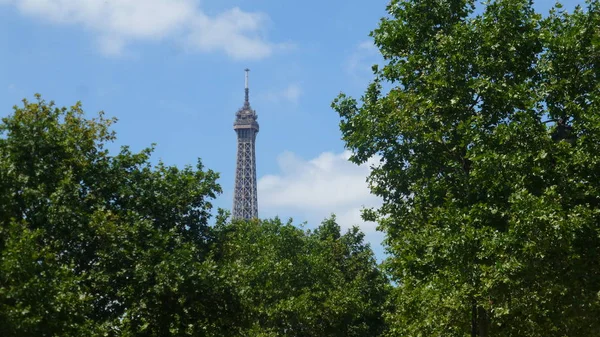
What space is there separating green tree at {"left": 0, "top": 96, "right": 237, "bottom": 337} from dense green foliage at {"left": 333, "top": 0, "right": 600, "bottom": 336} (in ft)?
21.7

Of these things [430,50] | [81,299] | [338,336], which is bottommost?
[81,299]

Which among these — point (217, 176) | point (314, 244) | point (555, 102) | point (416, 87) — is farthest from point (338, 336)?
point (555, 102)

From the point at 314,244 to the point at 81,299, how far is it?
30.5m

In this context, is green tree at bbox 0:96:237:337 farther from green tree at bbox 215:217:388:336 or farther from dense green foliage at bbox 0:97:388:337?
green tree at bbox 215:217:388:336

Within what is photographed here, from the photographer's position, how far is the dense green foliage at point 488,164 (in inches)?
913

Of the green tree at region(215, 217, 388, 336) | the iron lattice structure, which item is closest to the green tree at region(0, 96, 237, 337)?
the green tree at region(215, 217, 388, 336)

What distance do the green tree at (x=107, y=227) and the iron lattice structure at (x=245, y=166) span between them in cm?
10627

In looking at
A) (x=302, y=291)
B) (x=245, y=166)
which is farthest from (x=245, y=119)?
(x=302, y=291)

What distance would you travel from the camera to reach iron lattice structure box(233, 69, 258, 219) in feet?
470

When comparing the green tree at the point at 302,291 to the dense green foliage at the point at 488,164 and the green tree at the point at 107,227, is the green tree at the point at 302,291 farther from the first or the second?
the dense green foliage at the point at 488,164

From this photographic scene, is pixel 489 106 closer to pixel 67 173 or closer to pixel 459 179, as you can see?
pixel 459 179

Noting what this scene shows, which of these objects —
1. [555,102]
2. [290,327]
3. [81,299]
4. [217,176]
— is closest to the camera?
[81,299]

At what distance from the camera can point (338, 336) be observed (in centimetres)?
4700

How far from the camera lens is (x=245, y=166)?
148 metres
